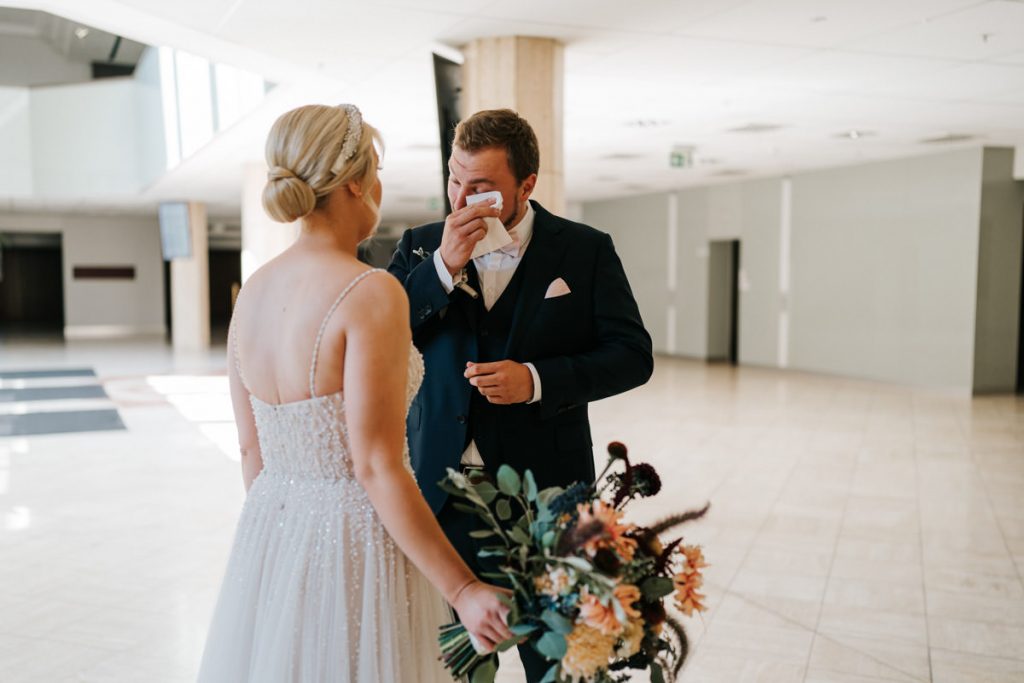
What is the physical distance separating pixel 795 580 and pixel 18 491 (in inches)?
228

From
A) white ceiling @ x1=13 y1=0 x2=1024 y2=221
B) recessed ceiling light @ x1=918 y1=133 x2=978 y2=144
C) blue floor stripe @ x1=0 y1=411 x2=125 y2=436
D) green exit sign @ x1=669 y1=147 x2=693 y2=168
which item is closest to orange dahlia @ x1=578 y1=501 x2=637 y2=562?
white ceiling @ x1=13 y1=0 x2=1024 y2=221

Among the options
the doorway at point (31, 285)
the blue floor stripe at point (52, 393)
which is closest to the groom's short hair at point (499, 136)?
the blue floor stripe at point (52, 393)

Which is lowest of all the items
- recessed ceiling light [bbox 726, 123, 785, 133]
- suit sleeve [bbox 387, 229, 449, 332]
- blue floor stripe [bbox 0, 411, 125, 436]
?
blue floor stripe [bbox 0, 411, 125, 436]

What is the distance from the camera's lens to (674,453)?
28.1 ft

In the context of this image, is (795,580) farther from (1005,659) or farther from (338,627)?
(338,627)

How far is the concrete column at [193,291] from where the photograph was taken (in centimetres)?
2238

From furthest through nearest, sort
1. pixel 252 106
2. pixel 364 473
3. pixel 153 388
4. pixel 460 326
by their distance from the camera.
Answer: pixel 153 388 < pixel 252 106 < pixel 460 326 < pixel 364 473

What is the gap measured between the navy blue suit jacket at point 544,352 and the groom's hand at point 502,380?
0.06 m

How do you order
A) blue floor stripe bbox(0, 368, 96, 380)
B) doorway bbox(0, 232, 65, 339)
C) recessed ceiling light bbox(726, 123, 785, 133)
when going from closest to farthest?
recessed ceiling light bbox(726, 123, 785, 133) → blue floor stripe bbox(0, 368, 96, 380) → doorway bbox(0, 232, 65, 339)

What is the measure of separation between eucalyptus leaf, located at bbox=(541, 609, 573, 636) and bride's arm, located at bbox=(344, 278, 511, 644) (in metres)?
0.13

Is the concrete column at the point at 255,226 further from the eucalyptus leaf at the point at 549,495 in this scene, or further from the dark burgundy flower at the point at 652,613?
the dark burgundy flower at the point at 652,613

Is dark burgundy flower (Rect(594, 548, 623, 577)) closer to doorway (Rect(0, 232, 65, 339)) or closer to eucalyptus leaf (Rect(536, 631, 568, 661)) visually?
eucalyptus leaf (Rect(536, 631, 568, 661))

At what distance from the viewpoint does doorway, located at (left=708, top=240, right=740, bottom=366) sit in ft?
62.9

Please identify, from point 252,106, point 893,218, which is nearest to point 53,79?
point 252,106
